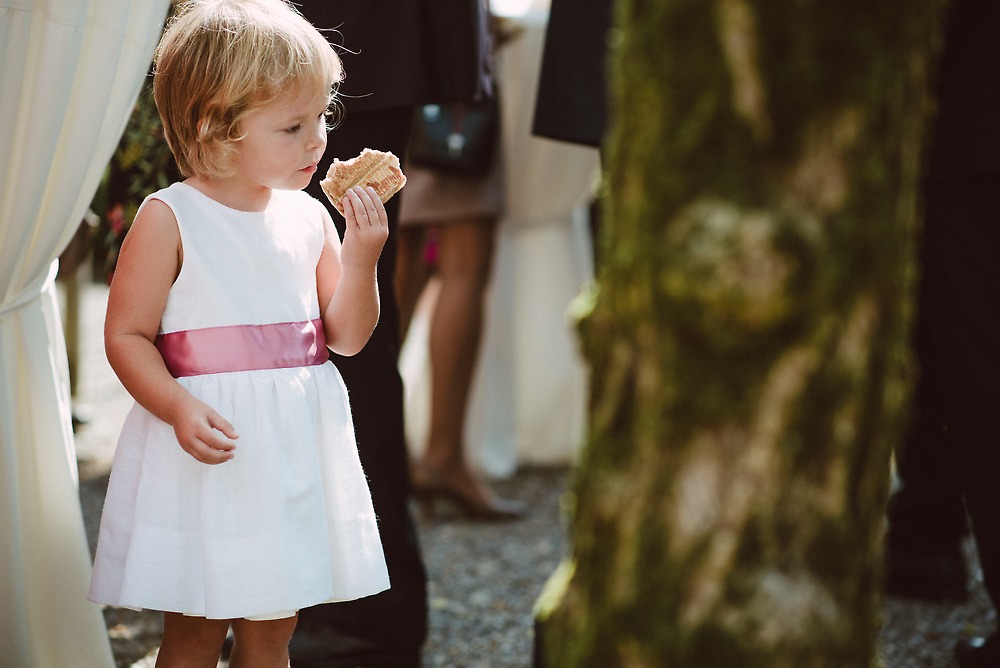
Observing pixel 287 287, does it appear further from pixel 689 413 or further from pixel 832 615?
pixel 832 615

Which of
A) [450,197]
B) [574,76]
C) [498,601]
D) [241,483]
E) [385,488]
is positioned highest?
[574,76]

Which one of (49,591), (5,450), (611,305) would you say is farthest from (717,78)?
(49,591)

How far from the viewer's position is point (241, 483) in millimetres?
1559

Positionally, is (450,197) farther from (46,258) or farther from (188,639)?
(188,639)

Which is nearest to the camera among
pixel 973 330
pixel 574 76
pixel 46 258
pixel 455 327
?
pixel 46 258

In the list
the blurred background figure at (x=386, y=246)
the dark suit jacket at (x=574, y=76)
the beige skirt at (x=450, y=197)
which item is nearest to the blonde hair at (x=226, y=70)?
the blurred background figure at (x=386, y=246)

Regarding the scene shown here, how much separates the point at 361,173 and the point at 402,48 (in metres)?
0.48

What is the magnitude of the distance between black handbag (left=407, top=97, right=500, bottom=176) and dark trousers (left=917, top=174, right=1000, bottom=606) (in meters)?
1.65

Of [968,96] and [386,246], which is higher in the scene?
[968,96]

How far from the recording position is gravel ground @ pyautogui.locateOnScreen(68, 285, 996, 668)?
2420mm

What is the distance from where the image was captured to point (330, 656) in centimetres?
214

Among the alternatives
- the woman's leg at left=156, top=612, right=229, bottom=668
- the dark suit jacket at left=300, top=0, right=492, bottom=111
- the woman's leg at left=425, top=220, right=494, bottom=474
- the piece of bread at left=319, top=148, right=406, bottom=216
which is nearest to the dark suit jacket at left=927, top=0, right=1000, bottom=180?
the dark suit jacket at left=300, top=0, right=492, bottom=111

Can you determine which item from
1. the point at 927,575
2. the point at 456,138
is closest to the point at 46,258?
the point at 456,138

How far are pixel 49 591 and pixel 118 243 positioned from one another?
69cm
